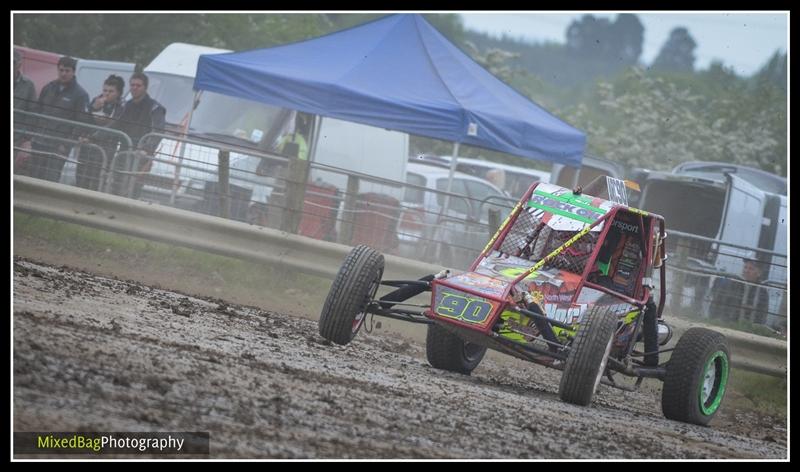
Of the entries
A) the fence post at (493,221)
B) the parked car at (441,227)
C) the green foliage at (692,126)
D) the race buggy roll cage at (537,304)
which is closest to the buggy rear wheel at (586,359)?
the race buggy roll cage at (537,304)

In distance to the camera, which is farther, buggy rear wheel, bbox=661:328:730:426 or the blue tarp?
the blue tarp

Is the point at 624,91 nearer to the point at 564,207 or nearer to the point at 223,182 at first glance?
the point at 223,182

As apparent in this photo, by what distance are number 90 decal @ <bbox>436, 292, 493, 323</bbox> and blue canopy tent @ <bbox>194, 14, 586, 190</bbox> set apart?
16.0 feet

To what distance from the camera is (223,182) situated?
1052cm

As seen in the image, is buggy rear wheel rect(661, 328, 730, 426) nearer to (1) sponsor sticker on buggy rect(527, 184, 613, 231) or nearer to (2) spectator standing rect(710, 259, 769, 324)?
(1) sponsor sticker on buggy rect(527, 184, 613, 231)

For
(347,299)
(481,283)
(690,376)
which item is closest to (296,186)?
(347,299)

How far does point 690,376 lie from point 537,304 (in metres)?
1.11

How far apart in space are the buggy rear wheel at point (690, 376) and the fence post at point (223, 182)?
15.5ft

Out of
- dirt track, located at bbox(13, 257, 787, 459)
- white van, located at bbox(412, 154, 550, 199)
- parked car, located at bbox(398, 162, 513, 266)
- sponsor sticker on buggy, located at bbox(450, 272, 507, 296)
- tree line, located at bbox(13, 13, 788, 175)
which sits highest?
tree line, located at bbox(13, 13, 788, 175)

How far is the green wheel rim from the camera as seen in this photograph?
759 centimetres

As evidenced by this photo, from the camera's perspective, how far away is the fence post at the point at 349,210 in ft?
34.8

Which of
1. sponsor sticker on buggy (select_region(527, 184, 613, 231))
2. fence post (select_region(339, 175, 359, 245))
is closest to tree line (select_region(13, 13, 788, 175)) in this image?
fence post (select_region(339, 175, 359, 245))

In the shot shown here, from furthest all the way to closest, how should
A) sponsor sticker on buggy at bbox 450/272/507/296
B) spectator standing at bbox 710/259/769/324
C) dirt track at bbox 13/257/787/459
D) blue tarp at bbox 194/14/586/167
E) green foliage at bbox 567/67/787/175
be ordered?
1. green foliage at bbox 567/67/787/175
2. blue tarp at bbox 194/14/586/167
3. spectator standing at bbox 710/259/769/324
4. sponsor sticker on buggy at bbox 450/272/507/296
5. dirt track at bbox 13/257/787/459
